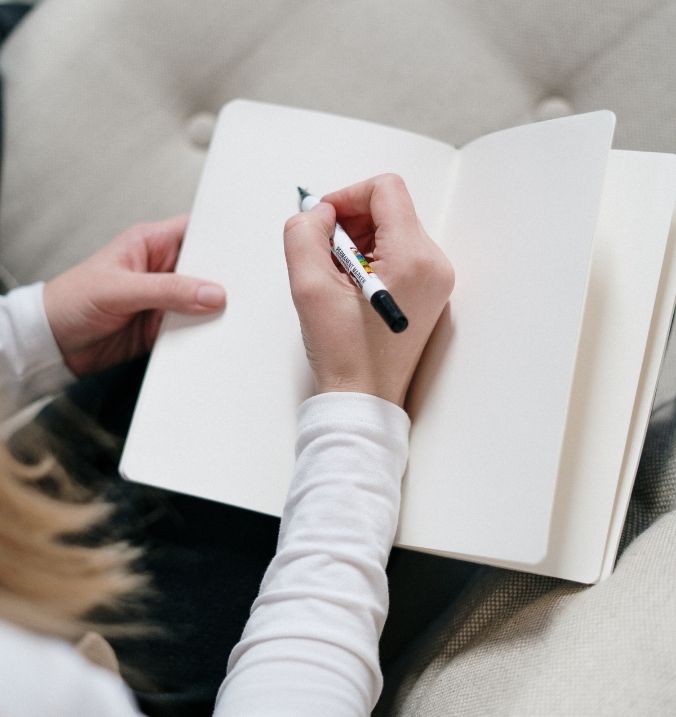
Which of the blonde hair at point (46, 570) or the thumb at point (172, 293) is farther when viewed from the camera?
the thumb at point (172, 293)

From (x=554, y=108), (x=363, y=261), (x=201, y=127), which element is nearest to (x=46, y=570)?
(x=363, y=261)

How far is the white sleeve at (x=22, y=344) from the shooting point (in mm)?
568

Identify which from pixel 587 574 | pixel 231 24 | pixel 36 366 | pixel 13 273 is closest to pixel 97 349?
pixel 36 366

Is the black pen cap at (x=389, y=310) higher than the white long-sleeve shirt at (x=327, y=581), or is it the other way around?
the black pen cap at (x=389, y=310)

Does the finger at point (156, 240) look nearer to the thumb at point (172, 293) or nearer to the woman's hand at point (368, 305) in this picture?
the thumb at point (172, 293)

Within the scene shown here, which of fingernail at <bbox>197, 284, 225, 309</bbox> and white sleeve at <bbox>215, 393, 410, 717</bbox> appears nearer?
white sleeve at <bbox>215, 393, 410, 717</bbox>

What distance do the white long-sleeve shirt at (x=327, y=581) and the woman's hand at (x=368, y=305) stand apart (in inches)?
0.8

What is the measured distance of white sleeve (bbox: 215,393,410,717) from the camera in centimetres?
38

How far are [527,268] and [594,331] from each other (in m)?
0.06

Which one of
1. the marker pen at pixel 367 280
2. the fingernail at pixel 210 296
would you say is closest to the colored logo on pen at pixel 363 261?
the marker pen at pixel 367 280

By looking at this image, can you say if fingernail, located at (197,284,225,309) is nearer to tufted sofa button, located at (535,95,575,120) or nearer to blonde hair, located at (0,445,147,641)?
blonde hair, located at (0,445,147,641)

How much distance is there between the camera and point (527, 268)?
427 millimetres

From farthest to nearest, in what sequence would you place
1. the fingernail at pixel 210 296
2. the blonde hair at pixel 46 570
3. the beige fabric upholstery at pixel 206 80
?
the beige fabric upholstery at pixel 206 80
the fingernail at pixel 210 296
the blonde hair at pixel 46 570

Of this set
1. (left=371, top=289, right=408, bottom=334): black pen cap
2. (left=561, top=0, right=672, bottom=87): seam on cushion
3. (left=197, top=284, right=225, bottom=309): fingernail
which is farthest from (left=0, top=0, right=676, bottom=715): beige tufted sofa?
(left=371, top=289, right=408, bottom=334): black pen cap
